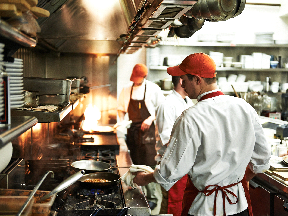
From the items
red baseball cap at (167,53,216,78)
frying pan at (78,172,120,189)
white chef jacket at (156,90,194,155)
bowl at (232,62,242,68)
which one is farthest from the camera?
bowl at (232,62,242,68)

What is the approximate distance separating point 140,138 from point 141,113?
47 cm

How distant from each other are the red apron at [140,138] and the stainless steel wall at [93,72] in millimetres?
462

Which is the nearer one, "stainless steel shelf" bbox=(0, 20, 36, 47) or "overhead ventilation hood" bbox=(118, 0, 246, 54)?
"stainless steel shelf" bbox=(0, 20, 36, 47)

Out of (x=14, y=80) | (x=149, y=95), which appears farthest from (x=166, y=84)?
(x=14, y=80)

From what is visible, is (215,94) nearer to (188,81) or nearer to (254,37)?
(188,81)

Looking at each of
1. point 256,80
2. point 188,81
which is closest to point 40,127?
point 188,81

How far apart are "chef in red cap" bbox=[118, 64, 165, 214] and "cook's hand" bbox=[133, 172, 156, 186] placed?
2.40m

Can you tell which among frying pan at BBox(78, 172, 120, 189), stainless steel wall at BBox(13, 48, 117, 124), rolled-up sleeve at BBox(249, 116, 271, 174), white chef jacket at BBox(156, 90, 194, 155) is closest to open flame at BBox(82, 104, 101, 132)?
stainless steel wall at BBox(13, 48, 117, 124)

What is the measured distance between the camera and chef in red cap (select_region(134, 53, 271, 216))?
181cm

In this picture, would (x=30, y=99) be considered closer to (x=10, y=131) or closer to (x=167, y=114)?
(x=10, y=131)

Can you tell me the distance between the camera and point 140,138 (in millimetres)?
4797

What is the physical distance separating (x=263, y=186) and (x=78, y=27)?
88.3 inches

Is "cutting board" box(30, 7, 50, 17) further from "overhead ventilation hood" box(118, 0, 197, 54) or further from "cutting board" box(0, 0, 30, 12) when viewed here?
"overhead ventilation hood" box(118, 0, 197, 54)

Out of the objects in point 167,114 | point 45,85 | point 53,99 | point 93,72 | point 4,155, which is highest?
point 93,72
